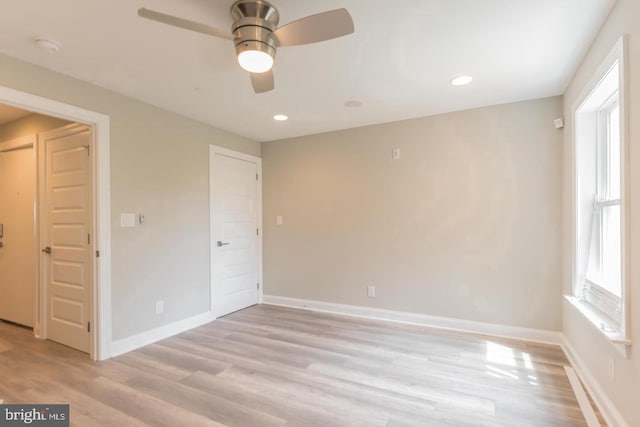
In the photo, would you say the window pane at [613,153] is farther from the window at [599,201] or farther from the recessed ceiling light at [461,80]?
the recessed ceiling light at [461,80]

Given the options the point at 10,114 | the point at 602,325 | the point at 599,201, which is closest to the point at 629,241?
the point at 602,325

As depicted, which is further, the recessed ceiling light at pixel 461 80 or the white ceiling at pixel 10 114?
the white ceiling at pixel 10 114

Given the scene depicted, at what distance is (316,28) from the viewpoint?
1559mm

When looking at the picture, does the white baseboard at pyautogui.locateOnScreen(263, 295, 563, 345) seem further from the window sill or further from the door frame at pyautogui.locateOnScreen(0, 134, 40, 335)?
the door frame at pyautogui.locateOnScreen(0, 134, 40, 335)

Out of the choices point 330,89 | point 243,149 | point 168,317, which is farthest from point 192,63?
point 168,317

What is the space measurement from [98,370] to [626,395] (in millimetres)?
3603

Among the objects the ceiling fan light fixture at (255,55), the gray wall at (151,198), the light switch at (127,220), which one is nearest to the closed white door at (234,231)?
the gray wall at (151,198)

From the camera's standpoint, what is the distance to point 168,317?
11.0 feet

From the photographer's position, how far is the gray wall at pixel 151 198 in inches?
107

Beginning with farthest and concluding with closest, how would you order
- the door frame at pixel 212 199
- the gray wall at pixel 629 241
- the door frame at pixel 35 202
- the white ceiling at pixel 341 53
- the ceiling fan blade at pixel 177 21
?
the door frame at pixel 212 199, the door frame at pixel 35 202, the white ceiling at pixel 341 53, the gray wall at pixel 629 241, the ceiling fan blade at pixel 177 21

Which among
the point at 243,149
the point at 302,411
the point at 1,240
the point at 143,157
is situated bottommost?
the point at 302,411

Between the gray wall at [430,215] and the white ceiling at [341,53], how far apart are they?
48 centimetres

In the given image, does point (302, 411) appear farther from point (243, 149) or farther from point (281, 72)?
point (243, 149)

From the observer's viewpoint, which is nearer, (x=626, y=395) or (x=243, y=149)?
(x=626, y=395)
